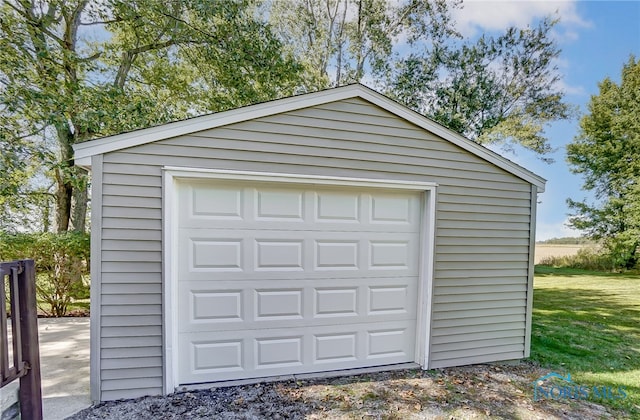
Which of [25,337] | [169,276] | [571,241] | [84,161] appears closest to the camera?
[25,337]

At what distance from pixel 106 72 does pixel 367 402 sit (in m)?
9.33

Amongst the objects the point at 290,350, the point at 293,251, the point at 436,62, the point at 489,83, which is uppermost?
the point at 436,62

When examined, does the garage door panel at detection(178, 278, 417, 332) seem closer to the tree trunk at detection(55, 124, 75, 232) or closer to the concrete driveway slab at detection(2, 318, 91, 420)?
the concrete driveway slab at detection(2, 318, 91, 420)

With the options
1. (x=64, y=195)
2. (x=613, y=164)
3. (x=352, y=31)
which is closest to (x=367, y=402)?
(x=64, y=195)

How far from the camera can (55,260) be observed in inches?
210

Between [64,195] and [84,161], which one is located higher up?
[84,161]

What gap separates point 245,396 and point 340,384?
1.02 metres

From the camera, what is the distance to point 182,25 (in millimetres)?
7043

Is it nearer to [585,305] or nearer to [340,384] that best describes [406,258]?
[340,384]

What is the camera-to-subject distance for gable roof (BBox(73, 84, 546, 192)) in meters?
2.78

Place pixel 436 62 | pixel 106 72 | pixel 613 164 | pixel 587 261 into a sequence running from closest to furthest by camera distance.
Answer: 1. pixel 106 72
2. pixel 436 62
3. pixel 613 164
4. pixel 587 261

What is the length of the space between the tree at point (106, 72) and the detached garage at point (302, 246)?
381 cm

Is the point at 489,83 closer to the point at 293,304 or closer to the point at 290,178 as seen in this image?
the point at 290,178

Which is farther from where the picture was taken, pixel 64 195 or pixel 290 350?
pixel 64 195
